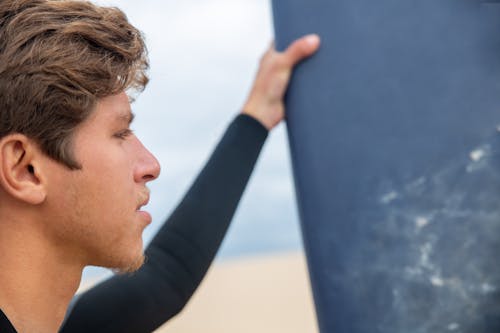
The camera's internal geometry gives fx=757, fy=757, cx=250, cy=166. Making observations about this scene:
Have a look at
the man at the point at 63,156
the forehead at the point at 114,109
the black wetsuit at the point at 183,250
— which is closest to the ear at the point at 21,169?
the man at the point at 63,156

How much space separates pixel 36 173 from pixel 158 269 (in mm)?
506

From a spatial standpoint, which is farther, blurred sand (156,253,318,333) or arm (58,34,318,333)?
blurred sand (156,253,318,333)

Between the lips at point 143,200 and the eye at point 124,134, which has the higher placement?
the eye at point 124,134

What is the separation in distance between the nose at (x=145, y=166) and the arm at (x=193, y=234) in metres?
0.37

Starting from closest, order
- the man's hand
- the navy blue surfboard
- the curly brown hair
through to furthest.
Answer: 1. the curly brown hair
2. the navy blue surfboard
3. the man's hand

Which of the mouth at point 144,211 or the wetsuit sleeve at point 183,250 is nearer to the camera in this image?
the mouth at point 144,211

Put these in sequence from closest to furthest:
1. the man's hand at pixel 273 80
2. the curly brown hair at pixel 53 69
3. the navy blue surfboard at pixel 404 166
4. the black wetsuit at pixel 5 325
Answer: the black wetsuit at pixel 5 325, the curly brown hair at pixel 53 69, the navy blue surfboard at pixel 404 166, the man's hand at pixel 273 80

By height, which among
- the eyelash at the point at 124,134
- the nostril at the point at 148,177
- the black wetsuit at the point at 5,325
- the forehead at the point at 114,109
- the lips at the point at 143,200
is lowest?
the lips at the point at 143,200

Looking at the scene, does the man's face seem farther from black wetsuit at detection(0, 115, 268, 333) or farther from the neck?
black wetsuit at detection(0, 115, 268, 333)

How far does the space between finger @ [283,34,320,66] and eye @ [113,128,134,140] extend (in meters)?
0.41

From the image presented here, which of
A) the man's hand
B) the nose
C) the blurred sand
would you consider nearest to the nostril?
the nose

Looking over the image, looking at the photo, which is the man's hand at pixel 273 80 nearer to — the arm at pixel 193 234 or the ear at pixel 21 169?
the arm at pixel 193 234

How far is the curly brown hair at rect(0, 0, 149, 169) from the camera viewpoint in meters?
1.04

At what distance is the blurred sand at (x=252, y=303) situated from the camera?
5.48 metres
